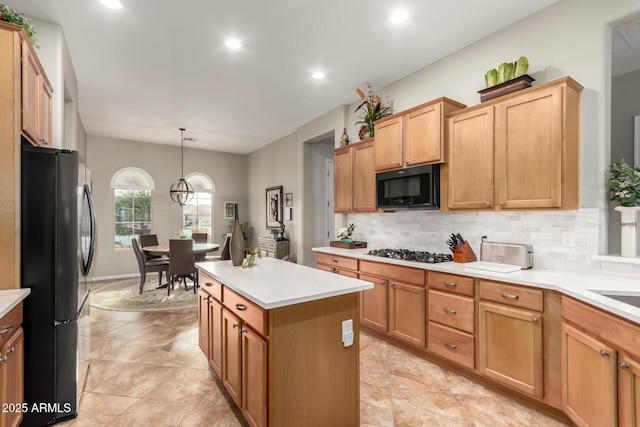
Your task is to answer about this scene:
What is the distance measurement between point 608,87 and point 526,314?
5.66 ft

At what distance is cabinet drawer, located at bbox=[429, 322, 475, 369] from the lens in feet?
8.20

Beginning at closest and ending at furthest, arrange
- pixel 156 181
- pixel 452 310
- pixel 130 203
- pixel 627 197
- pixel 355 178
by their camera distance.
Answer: pixel 627 197
pixel 452 310
pixel 355 178
pixel 130 203
pixel 156 181

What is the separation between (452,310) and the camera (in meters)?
2.61

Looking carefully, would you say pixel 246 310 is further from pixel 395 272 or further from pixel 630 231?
pixel 630 231

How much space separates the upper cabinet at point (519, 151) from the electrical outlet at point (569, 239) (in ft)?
0.86

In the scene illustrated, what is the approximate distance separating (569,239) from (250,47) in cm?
325

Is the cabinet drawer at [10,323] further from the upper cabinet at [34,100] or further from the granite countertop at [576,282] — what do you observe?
the granite countertop at [576,282]

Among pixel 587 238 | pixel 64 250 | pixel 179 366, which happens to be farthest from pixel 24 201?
pixel 587 238

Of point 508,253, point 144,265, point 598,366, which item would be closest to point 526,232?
point 508,253

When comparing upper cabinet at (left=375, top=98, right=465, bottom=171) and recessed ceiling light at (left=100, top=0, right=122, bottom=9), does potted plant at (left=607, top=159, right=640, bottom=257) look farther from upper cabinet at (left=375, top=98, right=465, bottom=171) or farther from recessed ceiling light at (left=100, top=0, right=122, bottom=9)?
recessed ceiling light at (left=100, top=0, right=122, bottom=9)

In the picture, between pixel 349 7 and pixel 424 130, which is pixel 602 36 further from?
pixel 349 7

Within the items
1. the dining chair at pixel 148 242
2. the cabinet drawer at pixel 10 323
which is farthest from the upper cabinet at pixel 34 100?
the dining chair at pixel 148 242

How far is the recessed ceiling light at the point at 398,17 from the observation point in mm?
2559

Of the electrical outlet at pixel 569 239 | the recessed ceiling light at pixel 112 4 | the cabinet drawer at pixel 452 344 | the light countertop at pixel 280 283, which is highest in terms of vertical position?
the recessed ceiling light at pixel 112 4
